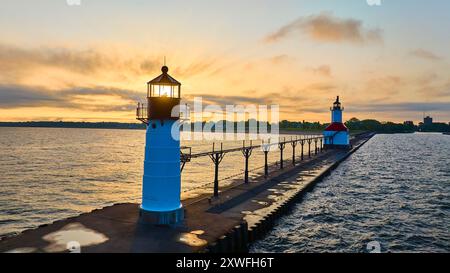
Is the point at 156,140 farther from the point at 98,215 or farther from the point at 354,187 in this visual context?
the point at 354,187

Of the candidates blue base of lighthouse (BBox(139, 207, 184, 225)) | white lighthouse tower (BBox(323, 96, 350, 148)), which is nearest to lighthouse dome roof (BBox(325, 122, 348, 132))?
white lighthouse tower (BBox(323, 96, 350, 148))

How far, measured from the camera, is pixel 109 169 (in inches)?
2371

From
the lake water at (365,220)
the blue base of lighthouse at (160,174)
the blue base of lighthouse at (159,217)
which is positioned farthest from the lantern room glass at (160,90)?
the lake water at (365,220)

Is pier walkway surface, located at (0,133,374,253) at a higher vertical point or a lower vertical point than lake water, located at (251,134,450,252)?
higher

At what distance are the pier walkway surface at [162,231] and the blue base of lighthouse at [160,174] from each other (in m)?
0.73

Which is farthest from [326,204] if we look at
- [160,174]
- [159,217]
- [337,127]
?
[337,127]

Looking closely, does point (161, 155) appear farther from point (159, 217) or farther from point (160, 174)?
point (159, 217)

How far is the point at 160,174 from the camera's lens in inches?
691

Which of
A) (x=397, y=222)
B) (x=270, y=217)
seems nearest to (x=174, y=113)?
(x=270, y=217)

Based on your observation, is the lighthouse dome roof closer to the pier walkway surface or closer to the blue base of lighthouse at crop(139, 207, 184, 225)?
the pier walkway surface

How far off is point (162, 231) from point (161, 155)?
3.87m

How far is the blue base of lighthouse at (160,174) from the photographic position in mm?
17578

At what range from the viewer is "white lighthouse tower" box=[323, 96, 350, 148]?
85188 mm

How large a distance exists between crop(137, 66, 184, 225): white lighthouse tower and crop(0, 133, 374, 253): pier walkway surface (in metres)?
0.89
